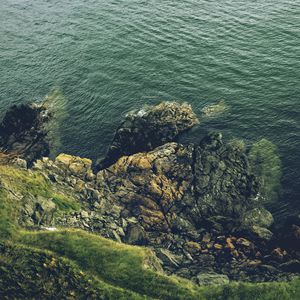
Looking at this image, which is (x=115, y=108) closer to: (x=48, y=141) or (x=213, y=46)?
(x=48, y=141)

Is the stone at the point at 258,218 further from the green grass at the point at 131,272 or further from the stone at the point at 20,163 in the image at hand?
the stone at the point at 20,163

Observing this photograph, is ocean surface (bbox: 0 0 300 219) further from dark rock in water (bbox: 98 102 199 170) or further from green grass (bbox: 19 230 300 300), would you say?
green grass (bbox: 19 230 300 300)

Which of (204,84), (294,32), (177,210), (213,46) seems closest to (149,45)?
(213,46)

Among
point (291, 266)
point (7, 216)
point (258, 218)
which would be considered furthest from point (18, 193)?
point (291, 266)

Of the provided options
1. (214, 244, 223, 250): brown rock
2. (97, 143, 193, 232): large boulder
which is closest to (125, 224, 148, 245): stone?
(97, 143, 193, 232): large boulder

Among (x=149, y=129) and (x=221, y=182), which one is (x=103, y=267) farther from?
(x=149, y=129)

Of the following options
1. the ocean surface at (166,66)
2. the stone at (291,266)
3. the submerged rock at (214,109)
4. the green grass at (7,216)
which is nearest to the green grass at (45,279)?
the green grass at (7,216)

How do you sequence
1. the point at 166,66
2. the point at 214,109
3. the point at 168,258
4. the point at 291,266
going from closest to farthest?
1. the point at 291,266
2. the point at 168,258
3. the point at 214,109
4. the point at 166,66
